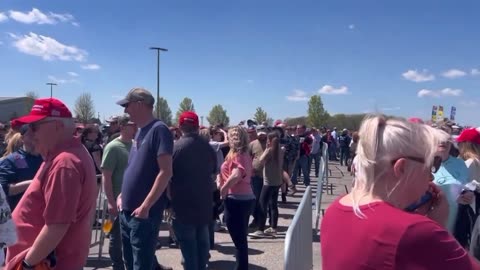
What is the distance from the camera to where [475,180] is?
4.57 meters

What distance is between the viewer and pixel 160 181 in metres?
3.71

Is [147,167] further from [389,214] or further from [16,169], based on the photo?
[389,214]

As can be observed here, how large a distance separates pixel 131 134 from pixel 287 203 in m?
6.60

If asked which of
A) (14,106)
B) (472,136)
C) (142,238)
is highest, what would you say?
(14,106)

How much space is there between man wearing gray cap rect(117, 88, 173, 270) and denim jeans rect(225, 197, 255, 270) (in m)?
1.51

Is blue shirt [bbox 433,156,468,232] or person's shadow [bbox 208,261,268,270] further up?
blue shirt [bbox 433,156,468,232]

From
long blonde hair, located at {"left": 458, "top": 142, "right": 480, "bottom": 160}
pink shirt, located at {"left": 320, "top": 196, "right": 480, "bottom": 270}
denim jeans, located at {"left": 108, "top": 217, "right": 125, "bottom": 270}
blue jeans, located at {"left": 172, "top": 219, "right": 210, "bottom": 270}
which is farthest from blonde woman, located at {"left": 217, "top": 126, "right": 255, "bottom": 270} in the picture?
pink shirt, located at {"left": 320, "top": 196, "right": 480, "bottom": 270}

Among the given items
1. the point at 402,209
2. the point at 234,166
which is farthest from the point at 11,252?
the point at 234,166

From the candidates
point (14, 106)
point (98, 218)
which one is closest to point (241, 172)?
point (98, 218)

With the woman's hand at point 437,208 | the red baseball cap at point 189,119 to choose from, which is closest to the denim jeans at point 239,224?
the red baseball cap at point 189,119

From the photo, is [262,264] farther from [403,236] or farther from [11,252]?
[403,236]

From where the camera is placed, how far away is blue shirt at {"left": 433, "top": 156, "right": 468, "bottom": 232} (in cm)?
430

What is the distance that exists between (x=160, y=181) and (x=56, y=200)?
3.88 feet

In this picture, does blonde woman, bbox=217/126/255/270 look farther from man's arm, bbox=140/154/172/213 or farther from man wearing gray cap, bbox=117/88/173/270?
man's arm, bbox=140/154/172/213
